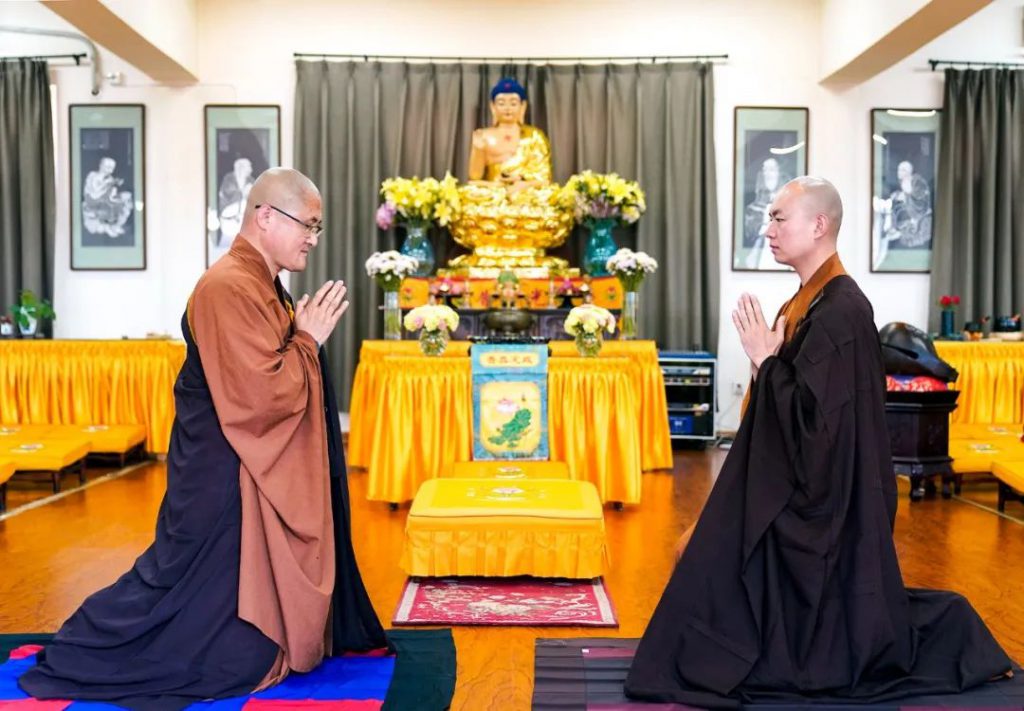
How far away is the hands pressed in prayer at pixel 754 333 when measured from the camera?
2.45 metres

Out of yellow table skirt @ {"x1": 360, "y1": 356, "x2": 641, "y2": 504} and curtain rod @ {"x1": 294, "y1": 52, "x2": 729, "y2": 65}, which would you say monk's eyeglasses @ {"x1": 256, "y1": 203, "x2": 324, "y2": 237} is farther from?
curtain rod @ {"x1": 294, "y1": 52, "x2": 729, "y2": 65}

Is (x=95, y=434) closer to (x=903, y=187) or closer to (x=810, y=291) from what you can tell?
(x=810, y=291)

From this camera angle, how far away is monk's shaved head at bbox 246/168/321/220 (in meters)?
2.53

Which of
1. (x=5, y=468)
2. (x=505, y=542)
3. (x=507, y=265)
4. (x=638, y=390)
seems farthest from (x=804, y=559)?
(x=507, y=265)

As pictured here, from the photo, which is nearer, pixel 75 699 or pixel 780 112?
pixel 75 699

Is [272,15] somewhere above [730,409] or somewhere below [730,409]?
above

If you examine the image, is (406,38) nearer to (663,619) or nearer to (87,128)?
(87,128)

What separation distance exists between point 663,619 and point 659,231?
5.19 meters

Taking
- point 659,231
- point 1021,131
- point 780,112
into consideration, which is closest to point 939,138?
point 1021,131

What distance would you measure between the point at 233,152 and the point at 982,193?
5403 mm

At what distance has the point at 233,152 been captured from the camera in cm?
744

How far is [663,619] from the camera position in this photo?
8.26ft

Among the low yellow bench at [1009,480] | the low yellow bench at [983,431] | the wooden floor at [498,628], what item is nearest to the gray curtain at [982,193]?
the low yellow bench at [983,431]

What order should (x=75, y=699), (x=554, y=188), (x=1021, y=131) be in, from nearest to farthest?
(x=75, y=699)
(x=554, y=188)
(x=1021, y=131)
